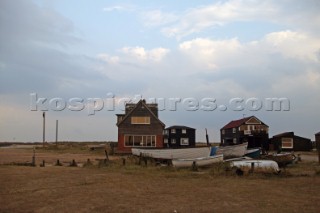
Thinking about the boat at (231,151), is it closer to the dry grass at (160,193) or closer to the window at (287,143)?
the dry grass at (160,193)

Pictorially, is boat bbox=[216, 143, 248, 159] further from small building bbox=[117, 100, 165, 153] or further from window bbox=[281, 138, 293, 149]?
window bbox=[281, 138, 293, 149]

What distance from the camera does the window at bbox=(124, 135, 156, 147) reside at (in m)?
52.0

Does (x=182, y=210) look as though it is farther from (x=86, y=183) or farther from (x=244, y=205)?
(x=86, y=183)

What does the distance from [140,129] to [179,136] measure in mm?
28397

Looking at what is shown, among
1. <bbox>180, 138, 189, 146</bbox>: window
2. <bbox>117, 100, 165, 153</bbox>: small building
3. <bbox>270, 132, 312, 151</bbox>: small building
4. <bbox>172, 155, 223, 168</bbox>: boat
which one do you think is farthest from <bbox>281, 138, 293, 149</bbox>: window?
<bbox>172, 155, 223, 168</bbox>: boat

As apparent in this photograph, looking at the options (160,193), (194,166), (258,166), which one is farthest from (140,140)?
(160,193)

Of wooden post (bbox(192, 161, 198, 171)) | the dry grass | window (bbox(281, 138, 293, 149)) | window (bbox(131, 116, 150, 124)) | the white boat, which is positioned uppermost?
window (bbox(131, 116, 150, 124))

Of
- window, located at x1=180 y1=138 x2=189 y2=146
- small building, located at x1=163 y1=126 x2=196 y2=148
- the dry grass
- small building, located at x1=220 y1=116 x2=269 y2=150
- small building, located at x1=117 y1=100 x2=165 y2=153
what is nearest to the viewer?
the dry grass

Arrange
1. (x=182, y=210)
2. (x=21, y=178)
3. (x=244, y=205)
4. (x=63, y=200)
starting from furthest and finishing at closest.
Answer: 1. (x=21, y=178)
2. (x=63, y=200)
3. (x=244, y=205)
4. (x=182, y=210)

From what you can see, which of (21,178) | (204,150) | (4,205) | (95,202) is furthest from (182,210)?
(204,150)

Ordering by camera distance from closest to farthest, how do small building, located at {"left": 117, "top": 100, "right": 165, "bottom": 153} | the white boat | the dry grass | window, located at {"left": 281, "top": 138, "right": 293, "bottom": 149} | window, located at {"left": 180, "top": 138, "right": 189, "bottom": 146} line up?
the dry grass
the white boat
small building, located at {"left": 117, "top": 100, "right": 165, "bottom": 153}
window, located at {"left": 281, "top": 138, "right": 293, "bottom": 149}
window, located at {"left": 180, "top": 138, "right": 189, "bottom": 146}

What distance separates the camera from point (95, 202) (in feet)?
45.1

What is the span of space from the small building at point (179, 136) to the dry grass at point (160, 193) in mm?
56856

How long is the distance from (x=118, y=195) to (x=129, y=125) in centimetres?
3734
